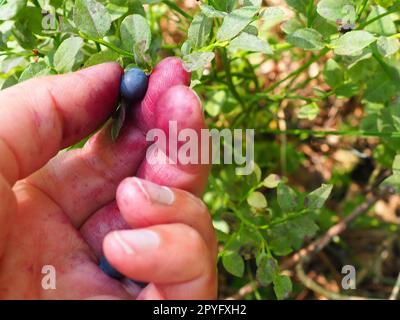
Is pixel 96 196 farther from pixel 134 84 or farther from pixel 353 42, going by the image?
pixel 353 42

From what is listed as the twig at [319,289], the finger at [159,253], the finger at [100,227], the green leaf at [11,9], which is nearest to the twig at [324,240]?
the twig at [319,289]

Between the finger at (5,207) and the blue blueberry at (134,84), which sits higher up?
the blue blueberry at (134,84)

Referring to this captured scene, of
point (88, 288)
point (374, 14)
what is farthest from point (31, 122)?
point (374, 14)

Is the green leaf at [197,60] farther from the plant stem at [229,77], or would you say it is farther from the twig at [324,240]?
the twig at [324,240]

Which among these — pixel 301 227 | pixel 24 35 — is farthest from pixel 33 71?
pixel 301 227

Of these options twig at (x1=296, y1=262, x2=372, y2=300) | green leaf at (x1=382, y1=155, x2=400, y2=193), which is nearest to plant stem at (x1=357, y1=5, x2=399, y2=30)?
green leaf at (x1=382, y1=155, x2=400, y2=193)

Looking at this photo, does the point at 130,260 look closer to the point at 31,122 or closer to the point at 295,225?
the point at 31,122
